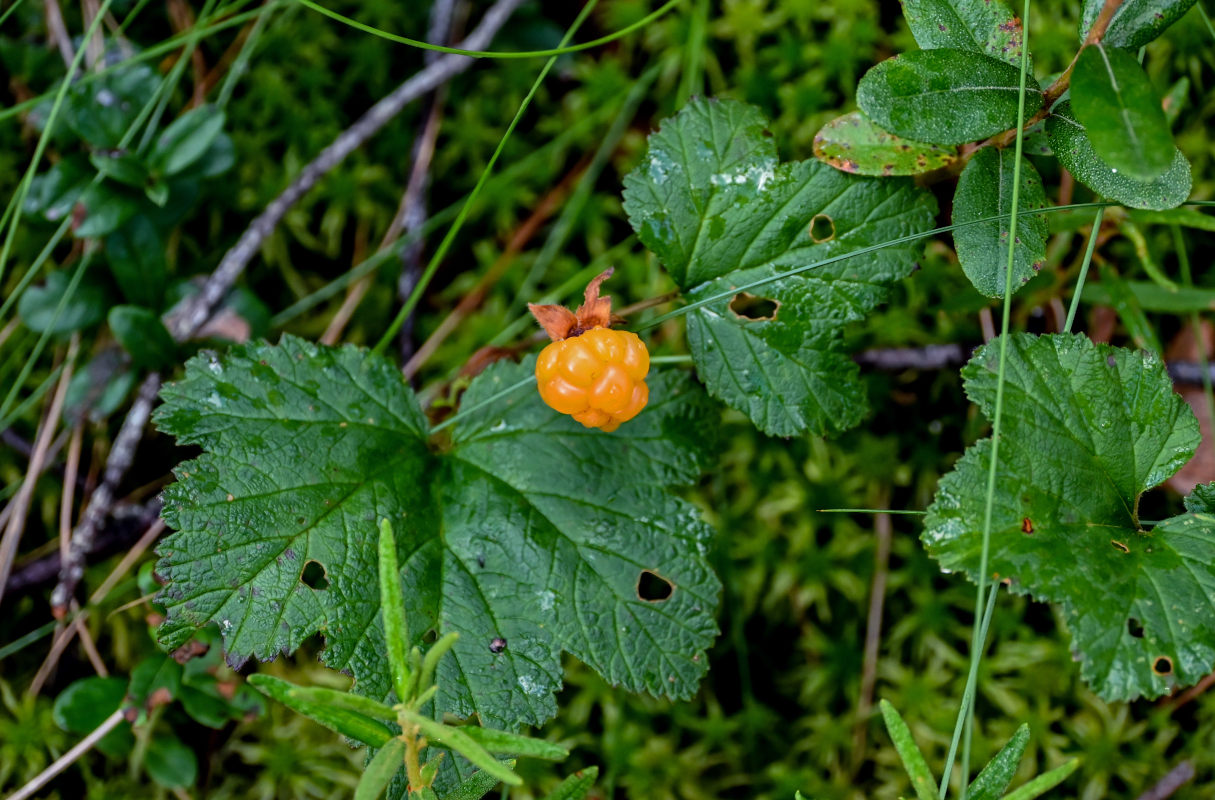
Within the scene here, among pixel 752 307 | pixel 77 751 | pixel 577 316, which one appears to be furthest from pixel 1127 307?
pixel 77 751

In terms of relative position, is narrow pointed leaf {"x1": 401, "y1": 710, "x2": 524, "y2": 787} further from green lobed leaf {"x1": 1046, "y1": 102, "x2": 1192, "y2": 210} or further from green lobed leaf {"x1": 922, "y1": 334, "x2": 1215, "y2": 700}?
green lobed leaf {"x1": 1046, "y1": 102, "x2": 1192, "y2": 210}

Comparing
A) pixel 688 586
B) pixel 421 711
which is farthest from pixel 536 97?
pixel 421 711

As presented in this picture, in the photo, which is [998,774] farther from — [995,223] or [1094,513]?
[995,223]

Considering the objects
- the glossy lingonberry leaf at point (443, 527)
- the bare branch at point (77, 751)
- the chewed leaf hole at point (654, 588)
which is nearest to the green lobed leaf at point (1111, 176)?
the glossy lingonberry leaf at point (443, 527)

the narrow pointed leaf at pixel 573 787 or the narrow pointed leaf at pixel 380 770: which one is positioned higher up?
the narrow pointed leaf at pixel 380 770

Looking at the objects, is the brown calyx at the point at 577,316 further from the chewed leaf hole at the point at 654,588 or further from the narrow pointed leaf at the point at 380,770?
the narrow pointed leaf at the point at 380,770

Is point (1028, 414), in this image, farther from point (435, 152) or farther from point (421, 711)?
point (435, 152)
